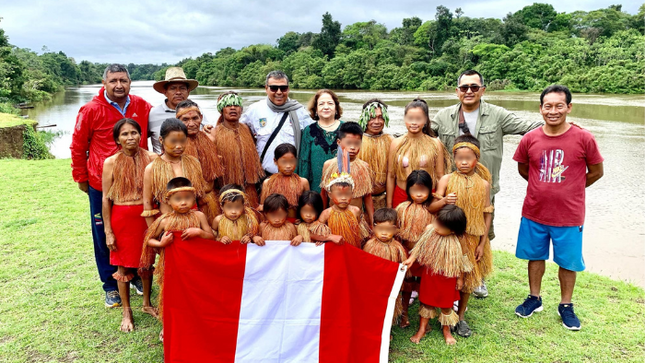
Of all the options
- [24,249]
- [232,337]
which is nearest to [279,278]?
[232,337]

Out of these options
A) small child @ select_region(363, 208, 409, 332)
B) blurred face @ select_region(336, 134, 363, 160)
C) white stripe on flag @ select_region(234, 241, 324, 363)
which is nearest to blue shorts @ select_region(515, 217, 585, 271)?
small child @ select_region(363, 208, 409, 332)

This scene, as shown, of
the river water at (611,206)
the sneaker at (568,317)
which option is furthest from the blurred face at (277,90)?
the river water at (611,206)

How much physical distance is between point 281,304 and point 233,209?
85 cm

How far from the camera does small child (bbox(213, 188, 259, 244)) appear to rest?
333cm

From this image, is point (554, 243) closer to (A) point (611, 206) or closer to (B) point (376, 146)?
(B) point (376, 146)

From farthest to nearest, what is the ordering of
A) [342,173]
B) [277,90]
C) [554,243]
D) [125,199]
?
[277,90]
[554,243]
[125,199]
[342,173]

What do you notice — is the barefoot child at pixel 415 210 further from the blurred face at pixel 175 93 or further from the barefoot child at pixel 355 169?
the blurred face at pixel 175 93

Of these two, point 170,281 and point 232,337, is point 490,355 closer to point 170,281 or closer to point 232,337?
point 232,337

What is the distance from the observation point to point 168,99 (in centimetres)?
460

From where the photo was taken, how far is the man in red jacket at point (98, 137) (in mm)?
3924

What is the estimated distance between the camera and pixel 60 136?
19156 mm

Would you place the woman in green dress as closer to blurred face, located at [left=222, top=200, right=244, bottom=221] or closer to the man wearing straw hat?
blurred face, located at [left=222, top=200, right=244, bottom=221]

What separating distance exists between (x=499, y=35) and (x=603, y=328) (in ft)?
187

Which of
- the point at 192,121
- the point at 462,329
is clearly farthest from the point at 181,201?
the point at 462,329
